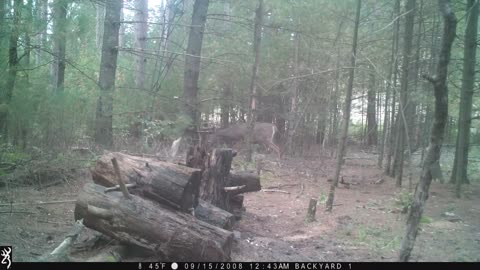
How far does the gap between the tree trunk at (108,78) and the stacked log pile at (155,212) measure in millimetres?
3719

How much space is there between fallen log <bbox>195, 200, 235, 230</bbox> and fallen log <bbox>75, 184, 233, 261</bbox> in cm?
81

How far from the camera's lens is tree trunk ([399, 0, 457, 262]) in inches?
183

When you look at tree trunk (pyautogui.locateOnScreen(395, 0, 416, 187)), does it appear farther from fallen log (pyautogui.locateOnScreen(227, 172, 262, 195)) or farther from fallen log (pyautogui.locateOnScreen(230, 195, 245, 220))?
fallen log (pyautogui.locateOnScreen(230, 195, 245, 220))

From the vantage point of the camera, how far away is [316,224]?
835 cm

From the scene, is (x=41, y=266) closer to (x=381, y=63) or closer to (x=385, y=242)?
(x=385, y=242)

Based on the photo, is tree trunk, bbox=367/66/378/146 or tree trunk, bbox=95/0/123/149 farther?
tree trunk, bbox=367/66/378/146

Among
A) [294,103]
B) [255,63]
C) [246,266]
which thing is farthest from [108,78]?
[294,103]

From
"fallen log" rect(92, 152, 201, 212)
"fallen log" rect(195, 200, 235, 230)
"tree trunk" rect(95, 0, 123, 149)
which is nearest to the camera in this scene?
"fallen log" rect(92, 152, 201, 212)

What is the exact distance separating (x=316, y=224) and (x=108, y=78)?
6.67m

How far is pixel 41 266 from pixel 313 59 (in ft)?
47.4

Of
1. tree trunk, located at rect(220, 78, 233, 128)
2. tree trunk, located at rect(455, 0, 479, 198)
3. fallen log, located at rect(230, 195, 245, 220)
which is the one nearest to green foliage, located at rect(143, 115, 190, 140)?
tree trunk, located at rect(220, 78, 233, 128)

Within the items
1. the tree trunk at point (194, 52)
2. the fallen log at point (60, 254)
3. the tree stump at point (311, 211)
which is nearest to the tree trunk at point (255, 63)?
the tree trunk at point (194, 52)

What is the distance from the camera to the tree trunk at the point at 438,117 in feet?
15.3

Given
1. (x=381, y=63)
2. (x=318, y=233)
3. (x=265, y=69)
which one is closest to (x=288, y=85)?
(x=265, y=69)
